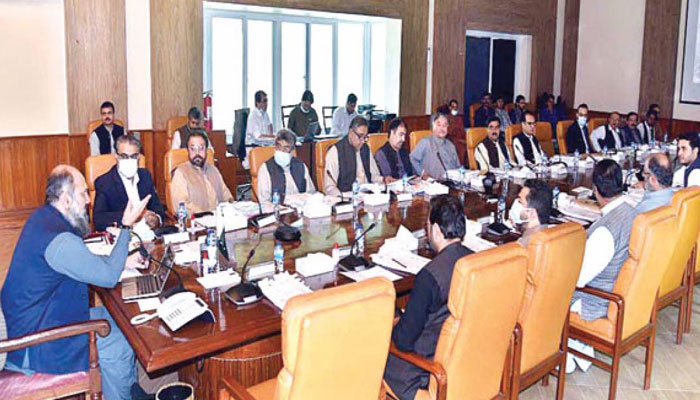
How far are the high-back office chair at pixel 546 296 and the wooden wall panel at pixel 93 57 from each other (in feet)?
19.0

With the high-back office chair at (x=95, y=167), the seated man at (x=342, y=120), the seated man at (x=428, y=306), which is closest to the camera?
the seated man at (x=428, y=306)

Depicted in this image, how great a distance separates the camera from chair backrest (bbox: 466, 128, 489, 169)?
6.83 metres

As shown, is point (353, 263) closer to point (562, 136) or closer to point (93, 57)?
point (93, 57)

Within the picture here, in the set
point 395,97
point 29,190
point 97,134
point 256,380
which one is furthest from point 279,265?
point 395,97

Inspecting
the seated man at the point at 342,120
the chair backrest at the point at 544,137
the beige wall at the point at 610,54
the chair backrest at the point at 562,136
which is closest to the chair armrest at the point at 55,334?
the chair backrest at the point at 544,137

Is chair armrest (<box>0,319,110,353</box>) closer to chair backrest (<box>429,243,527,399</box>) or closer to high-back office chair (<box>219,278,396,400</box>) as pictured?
high-back office chair (<box>219,278,396,400</box>)

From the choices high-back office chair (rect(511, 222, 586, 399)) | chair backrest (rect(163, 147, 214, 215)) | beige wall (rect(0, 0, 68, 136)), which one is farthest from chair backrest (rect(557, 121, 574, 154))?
beige wall (rect(0, 0, 68, 136))

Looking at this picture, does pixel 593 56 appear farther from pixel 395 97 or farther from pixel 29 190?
pixel 29 190

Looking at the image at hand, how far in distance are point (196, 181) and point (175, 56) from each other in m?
3.54

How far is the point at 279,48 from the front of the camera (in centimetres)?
1056

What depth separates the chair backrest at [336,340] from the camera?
6.13ft

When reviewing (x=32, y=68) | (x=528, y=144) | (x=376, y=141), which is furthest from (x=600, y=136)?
(x=32, y=68)

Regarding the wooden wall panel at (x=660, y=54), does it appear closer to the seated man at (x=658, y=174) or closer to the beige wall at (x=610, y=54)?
the beige wall at (x=610, y=54)

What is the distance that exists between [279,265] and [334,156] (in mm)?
2501
